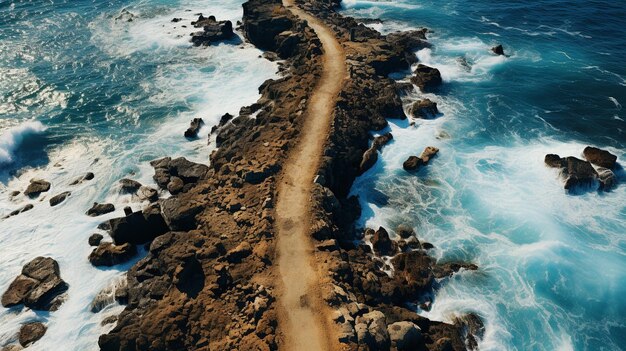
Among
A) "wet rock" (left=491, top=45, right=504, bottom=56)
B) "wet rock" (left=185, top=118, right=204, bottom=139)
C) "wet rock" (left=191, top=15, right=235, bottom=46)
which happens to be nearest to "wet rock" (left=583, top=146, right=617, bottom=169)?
"wet rock" (left=491, top=45, right=504, bottom=56)

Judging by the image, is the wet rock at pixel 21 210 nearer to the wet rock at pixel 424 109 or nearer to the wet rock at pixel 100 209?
the wet rock at pixel 100 209

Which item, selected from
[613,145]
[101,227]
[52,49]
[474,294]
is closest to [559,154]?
[613,145]

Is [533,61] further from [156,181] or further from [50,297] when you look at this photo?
[50,297]

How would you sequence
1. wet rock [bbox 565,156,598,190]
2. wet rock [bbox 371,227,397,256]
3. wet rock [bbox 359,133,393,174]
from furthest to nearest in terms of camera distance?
1. wet rock [bbox 359,133,393,174]
2. wet rock [bbox 565,156,598,190]
3. wet rock [bbox 371,227,397,256]

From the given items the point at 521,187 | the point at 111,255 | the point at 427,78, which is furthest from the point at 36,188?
the point at 521,187

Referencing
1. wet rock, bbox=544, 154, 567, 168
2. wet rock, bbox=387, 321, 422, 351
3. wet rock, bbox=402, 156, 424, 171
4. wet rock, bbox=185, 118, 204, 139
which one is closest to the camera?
wet rock, bbox=387, 321, 422, 351

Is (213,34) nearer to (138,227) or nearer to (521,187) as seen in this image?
(138,227)

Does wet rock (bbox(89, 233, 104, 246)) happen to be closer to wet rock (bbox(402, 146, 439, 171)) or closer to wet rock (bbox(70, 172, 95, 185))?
wet rock (bbox(70, 172, 95, 185))

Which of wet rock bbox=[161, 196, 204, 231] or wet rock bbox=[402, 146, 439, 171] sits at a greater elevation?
wet rock bbox=[402, 146, 439, 171]
